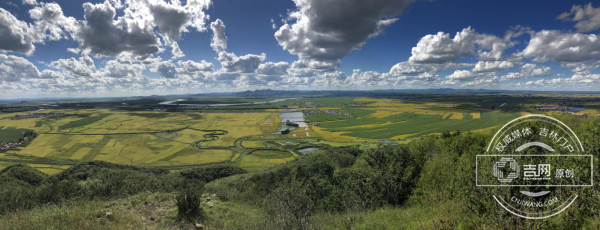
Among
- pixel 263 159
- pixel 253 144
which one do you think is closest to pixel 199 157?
pixel 253 144

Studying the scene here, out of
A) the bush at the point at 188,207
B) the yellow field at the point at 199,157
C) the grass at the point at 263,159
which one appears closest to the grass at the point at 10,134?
the yellow field at the point at 199,157

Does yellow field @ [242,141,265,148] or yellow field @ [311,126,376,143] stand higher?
yellow field @ [311,126,376,143]

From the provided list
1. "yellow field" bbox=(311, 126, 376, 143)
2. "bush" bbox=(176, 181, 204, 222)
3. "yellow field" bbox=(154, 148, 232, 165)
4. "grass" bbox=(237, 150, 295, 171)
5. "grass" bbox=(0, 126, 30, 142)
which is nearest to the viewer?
"bush" bbox=(176, 181, 204, 222)

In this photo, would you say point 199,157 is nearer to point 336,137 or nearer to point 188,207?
point 336,137

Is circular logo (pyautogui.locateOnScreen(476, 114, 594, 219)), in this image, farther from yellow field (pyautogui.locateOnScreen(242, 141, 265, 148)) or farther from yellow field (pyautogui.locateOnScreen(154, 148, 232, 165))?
yellow field (pyautogui.locateOnScreen(242, 141, 265, 148))

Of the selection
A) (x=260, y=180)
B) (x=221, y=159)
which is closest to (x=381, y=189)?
(x=260, y=180)

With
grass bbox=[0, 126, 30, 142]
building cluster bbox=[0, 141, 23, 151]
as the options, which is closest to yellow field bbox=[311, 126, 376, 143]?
building cluster bbox=[0, 141, 23, 151]

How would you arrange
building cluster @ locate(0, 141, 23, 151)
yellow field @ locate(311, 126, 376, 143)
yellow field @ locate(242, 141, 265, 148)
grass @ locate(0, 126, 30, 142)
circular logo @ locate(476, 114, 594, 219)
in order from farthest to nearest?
grass @ locate(0, 126, 30, 142) → yellow field @ locate(311, 126, 376, 143) → yellow field @ locate(242, 141, 265, 148) → building cluster @ locate(0, 141, 23, 151) → circular logo @ locate(476, 114, 594, 219)

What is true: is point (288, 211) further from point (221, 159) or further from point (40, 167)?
point (40, 167)

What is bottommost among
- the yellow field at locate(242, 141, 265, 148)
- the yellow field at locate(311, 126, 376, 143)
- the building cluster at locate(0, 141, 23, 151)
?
the yellow field at locate(242, 141, 265, 148)
